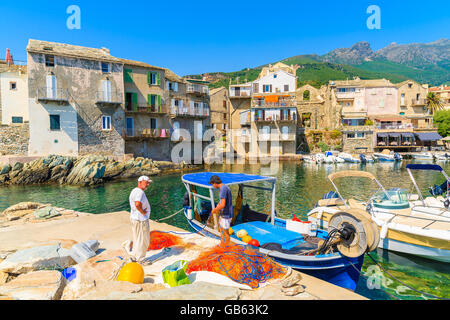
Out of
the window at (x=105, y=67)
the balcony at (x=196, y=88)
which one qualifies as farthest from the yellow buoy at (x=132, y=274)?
the balcony at (x=196, y=88)

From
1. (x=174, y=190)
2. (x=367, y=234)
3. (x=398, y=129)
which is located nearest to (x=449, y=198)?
(x=367, y=234)

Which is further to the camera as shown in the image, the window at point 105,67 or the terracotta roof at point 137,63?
the terracotta roof at point 137,63

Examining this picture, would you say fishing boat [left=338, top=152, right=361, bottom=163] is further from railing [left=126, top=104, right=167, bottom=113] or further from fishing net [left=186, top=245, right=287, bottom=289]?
fishing net [left=186, top=245, right=287, bottom=289]

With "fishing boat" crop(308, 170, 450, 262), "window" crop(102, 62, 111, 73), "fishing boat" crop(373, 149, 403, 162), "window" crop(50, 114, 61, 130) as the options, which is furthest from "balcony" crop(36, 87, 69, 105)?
"fishing boat" crop(373, 149, 403, 162)

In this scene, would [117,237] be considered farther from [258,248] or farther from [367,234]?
[367,234]

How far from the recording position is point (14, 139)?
30.3m

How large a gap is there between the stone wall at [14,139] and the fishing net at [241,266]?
32641 millimetres

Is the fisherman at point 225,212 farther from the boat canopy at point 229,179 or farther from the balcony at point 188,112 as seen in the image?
the balcony at point 188,112

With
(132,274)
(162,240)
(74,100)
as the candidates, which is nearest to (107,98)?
(74,100)

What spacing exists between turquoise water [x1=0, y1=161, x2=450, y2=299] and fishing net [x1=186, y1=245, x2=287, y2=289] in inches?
134

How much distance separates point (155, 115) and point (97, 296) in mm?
35942

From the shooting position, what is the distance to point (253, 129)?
51562 millimetres

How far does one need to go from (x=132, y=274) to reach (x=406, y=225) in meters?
9.05

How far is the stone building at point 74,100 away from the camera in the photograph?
3047cm
